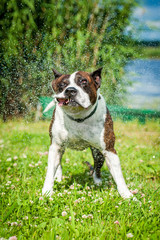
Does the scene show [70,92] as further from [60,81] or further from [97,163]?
[97,163]

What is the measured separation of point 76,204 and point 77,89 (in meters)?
0.88

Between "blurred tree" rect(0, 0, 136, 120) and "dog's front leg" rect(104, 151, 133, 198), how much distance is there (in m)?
2.68

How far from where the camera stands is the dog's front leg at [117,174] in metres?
2.23

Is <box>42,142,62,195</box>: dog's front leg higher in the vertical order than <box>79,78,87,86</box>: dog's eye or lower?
lower

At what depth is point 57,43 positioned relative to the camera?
18.4ft

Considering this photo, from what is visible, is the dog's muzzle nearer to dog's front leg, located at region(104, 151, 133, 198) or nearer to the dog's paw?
dog's front leg, located at region(104, 151, 133, 198)

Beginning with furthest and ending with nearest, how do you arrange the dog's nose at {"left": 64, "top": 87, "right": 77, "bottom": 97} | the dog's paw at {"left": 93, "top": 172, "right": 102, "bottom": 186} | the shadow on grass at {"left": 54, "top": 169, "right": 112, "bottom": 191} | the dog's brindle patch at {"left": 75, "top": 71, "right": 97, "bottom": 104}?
the dog's paw at {"left": 93, "top": 172, "right": 102, "bottom": 186}
the shadow on grass at {"left": 54, "top": 169, "right": 112, "bottom": 191}
the dog's brindle patch at {"left": 75, "top": 71, "right": 97, "bottom": 104}
the dog's nose at {"left": 64, "top": 87, "right": 77, "bottom": 97}

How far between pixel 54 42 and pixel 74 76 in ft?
12.1

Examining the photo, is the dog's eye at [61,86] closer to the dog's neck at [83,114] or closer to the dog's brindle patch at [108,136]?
the dog's neck at [83,114]

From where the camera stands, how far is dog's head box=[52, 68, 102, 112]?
2.09m

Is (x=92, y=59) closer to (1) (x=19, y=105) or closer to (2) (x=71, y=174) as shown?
(1) (x=19, y=105)

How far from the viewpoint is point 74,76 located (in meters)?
2.28

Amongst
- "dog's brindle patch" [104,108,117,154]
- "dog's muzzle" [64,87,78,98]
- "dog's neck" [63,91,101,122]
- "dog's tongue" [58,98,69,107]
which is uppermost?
"dog's muzzle" [64,87,78,98]

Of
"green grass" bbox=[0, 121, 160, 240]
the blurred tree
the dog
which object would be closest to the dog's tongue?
the dog
